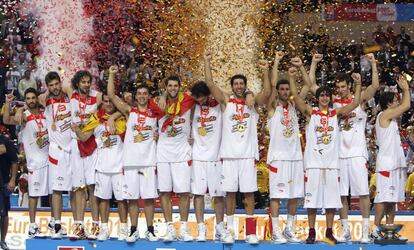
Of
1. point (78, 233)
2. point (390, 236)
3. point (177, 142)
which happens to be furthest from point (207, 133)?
point (390, 236)

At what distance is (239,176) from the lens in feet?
54.5

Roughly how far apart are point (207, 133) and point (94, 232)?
6.62 ft

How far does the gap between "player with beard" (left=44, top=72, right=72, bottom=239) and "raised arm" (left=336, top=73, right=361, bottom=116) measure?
360cm

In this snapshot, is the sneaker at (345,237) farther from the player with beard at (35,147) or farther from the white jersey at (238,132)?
the player with beard at (35,147)

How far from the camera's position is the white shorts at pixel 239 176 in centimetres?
1656

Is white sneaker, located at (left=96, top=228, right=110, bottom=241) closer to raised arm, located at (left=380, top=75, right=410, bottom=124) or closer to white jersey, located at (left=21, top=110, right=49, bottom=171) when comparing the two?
white jersey, located at (left=21, top=110, right=49, bottom=171)

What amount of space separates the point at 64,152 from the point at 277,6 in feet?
44.8

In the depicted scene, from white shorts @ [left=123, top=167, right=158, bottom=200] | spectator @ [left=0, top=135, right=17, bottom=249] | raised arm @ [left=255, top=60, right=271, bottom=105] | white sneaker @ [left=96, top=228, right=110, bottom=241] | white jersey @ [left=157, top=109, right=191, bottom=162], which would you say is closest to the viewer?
raised arm @ [left=255, top=60, right=271, bottom=105]

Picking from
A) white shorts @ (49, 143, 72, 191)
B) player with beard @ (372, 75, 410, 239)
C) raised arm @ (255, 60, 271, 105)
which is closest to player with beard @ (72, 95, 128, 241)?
white shorts @ (49, 143, 72, 191)

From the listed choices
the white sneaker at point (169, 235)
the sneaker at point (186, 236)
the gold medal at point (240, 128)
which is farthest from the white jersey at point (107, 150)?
the gold medal at point (240, 128)

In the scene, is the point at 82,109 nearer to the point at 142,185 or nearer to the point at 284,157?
the point at 142,185

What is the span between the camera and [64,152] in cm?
1736

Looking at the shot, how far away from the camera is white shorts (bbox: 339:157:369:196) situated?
16.7m

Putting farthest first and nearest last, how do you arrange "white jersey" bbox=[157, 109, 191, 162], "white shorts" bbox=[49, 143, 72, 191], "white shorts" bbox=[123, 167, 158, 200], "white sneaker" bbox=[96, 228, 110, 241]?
"white shorts" bbox=[49, 143, 72, 191] < "white sneaker" bbox=[96, 228, 110, 241] < "white shorts" bbox=[123, 167, 158, 200] < "white jersey" bbox=[157, 109, 191, 162]
